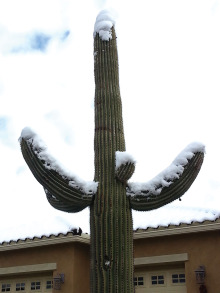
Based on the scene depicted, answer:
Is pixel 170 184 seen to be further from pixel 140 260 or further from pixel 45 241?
pixel 45 241

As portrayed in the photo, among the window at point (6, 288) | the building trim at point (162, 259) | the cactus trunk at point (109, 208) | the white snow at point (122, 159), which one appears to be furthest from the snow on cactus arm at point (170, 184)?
the window at point (6, 288)

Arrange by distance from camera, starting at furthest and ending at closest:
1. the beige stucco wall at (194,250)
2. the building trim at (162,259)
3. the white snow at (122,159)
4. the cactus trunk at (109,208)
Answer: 1. the building trim at (162,259)
2. the beige stucco wall at (194,250)
3. the white snow at (122,159)
4. the cactus trunk at (109,208)

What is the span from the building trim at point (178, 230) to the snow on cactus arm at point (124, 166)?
4.86m

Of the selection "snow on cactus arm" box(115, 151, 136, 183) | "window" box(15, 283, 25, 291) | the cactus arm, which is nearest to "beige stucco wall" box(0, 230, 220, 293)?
"window" box(15, 283, 25, 291)

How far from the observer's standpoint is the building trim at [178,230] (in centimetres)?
970

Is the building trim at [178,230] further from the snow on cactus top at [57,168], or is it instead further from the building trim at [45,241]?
the snow on cactus top at [57,168]

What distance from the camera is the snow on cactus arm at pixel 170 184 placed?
534 cm

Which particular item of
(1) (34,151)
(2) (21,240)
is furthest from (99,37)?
(2) (21,240)

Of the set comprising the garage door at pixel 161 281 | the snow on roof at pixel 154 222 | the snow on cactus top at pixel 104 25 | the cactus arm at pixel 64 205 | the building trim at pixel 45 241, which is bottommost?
the garage door at pixel 161 281

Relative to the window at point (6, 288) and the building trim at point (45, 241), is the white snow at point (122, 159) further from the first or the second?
the window at point (6, 288)

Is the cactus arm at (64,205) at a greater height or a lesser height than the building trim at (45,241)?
lesser

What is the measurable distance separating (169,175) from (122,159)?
0.60 m

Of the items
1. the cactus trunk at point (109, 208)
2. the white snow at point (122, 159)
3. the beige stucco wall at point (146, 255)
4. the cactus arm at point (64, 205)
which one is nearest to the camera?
the cactus trunk at point (109, 208)

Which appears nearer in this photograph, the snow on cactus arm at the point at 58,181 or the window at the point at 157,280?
the snow on cactus arm at the point at 58,181
